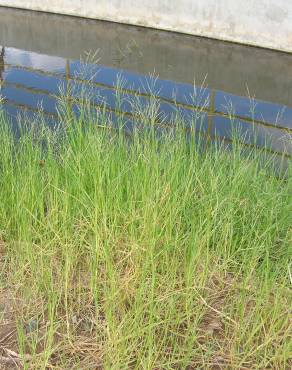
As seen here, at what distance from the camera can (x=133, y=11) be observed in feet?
29.6

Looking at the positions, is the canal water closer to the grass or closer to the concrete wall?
the concrete wall

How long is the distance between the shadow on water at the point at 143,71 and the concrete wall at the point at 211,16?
156mm

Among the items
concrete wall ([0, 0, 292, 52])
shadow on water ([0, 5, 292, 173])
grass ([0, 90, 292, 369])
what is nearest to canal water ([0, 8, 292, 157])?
shadow on water ([0, 5, 292, 173])

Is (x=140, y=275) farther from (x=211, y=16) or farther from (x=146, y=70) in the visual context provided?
(x=211, y=16)

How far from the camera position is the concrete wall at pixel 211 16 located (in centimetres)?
780

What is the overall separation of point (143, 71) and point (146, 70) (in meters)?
0.09

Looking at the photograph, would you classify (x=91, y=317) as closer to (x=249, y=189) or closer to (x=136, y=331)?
(x=136, y=331)

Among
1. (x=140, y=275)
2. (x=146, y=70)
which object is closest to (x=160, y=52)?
(x=146, y=70)

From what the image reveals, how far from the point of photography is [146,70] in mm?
7266

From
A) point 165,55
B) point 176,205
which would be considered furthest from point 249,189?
point 165,55

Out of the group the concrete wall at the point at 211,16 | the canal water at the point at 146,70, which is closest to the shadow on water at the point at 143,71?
the canal water at the point at 146,70

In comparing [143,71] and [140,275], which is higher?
[140,275]

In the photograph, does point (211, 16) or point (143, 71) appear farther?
point (211, 16)

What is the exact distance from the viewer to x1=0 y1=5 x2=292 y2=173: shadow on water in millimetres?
5496
